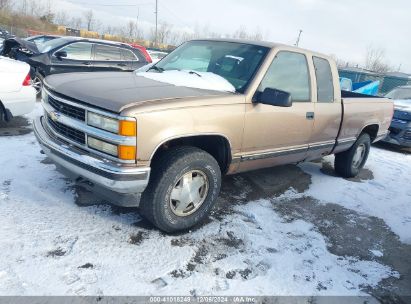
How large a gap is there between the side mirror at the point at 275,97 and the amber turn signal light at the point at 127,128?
1.38m

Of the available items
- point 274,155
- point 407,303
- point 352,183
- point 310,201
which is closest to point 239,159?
point 274,155

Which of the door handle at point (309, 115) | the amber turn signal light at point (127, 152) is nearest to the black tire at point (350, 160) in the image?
the door handle at point (309, 115)

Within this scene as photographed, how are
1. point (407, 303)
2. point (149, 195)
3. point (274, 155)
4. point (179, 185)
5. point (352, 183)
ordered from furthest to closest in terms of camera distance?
point (352, 183) < point (274, 155) < point (179, 185) < point (149, 195) < point (407, 303)

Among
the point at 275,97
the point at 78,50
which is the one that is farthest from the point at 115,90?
the point at 78,50

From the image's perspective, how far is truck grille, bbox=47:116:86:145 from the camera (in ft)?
9.77

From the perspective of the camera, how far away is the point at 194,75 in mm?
3717

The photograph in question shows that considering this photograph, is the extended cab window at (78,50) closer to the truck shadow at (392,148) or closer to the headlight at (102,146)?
the headlight at (102,146)

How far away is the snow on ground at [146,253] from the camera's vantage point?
2.54m

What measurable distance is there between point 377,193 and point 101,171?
4208 millimetres

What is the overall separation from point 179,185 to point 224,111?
0.80 meters

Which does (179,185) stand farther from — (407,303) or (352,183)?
(352,183)

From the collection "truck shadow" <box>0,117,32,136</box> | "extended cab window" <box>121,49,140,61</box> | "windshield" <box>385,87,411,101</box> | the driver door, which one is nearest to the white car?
"truck shadow" <box>0,117,32,136</box>

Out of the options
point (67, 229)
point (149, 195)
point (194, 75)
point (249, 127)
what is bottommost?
point (67, 229)

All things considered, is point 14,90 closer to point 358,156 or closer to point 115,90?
point 115,90
